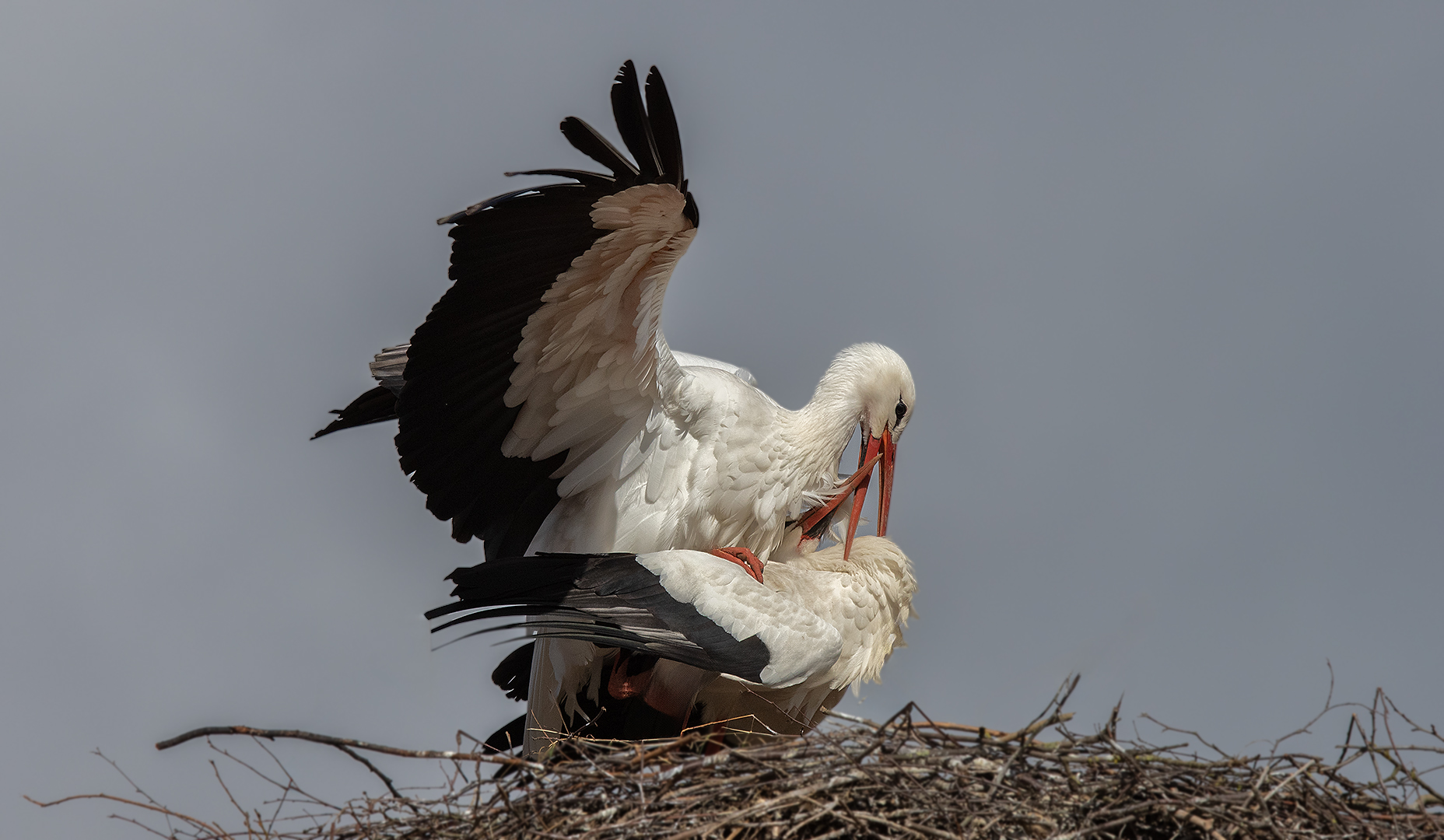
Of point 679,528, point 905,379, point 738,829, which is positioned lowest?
point 738,829

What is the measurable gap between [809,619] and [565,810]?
1.10m

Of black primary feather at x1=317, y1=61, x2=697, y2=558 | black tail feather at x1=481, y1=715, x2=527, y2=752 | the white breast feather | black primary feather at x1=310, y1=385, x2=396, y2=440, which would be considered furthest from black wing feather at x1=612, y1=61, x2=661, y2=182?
black tail feather at x1=481, y1=715, x2=527, y2=752

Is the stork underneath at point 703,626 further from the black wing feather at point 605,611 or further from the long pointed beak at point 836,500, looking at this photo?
the long pointed beak at point 836,500

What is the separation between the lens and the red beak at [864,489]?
16.3 ft

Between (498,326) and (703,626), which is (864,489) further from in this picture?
(498,326)

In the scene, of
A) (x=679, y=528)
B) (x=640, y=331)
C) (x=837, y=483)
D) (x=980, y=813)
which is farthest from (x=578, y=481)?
(x=980, y=813)

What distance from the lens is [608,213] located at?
12.6 ft

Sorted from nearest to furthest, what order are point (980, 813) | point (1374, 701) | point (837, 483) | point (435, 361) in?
point (980, 813) → point (1374, 701) → point (435, 361) → point (837, 483)

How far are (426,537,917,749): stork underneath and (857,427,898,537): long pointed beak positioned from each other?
449mm

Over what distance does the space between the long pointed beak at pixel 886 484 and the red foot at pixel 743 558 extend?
0.93 metres

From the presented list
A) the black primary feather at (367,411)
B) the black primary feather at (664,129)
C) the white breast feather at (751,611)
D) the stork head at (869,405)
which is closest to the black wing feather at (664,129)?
the black primary feather at (664,129)

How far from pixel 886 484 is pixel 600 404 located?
1.47m

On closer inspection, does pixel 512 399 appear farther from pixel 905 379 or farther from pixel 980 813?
pixel 980 813

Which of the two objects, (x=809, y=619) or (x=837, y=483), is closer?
(x=809, y=619)
